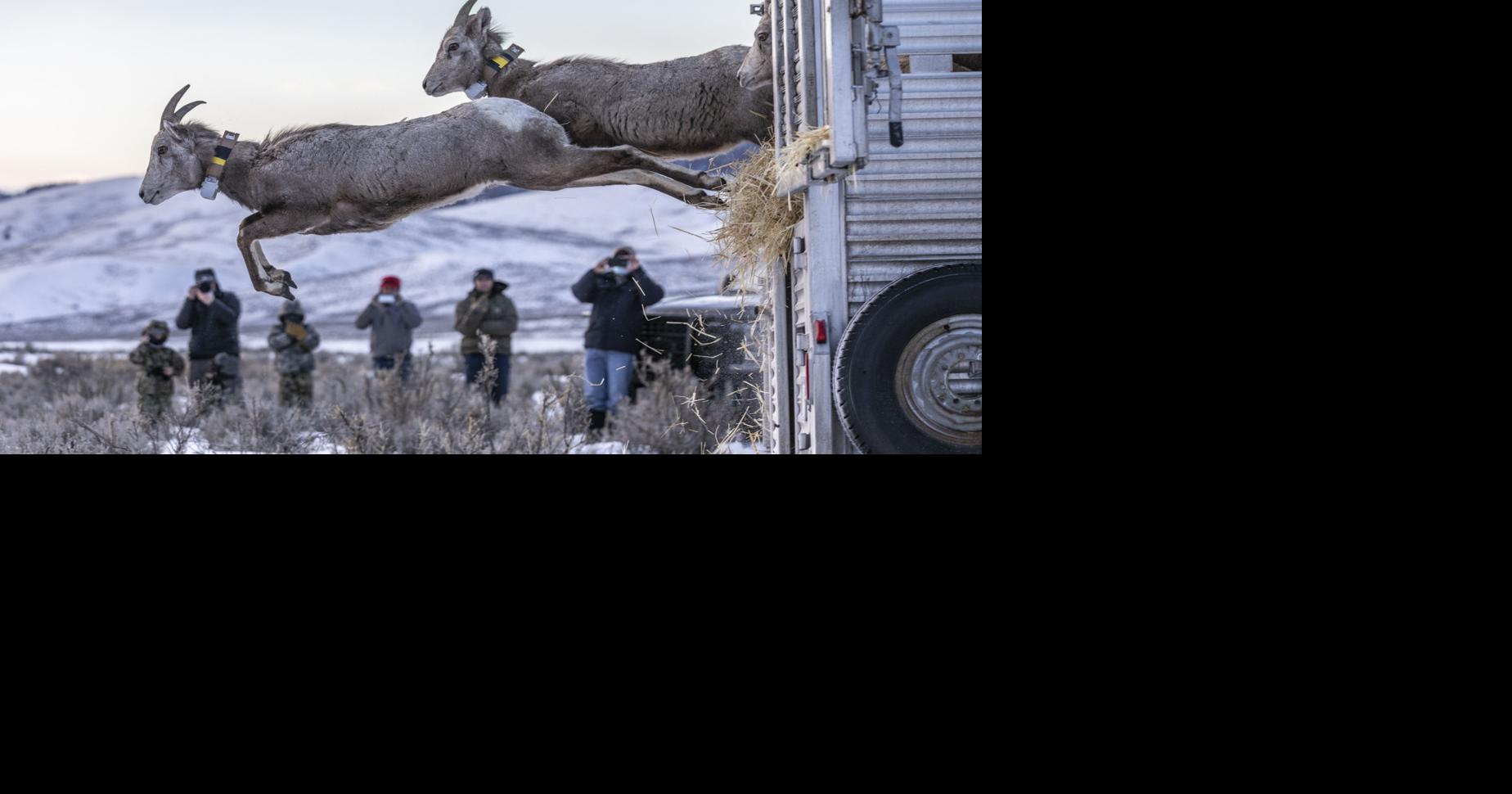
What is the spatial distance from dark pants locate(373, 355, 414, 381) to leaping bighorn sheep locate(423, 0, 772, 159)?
5.87 metres

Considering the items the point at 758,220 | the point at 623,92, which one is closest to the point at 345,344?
the point at 623,92

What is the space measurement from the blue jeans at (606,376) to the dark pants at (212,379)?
3148 mm

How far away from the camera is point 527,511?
10.9ft

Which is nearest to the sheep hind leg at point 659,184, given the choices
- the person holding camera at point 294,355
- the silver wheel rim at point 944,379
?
the silver wheel rim at point 944,379

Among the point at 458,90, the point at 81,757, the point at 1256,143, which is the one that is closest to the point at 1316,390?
the point at 1256,143

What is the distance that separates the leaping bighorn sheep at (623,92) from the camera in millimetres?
7699

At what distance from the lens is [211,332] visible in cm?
1198

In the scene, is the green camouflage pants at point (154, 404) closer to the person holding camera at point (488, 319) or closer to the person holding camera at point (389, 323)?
the person holding camera at point (389, 323)

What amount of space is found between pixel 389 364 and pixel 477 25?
6.44 m

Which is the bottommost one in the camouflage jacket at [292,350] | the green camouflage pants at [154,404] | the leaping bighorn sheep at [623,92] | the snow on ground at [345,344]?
the green camouflage pants at [154,404]

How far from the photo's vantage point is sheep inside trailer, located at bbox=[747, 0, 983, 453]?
5.50 meters

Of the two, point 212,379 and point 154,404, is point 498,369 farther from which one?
point 154,404

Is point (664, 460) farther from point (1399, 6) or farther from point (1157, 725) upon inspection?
point (1399, 6)

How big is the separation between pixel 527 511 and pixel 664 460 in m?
0.37
